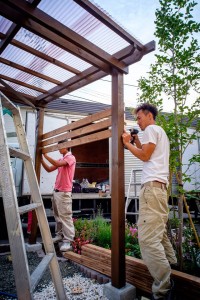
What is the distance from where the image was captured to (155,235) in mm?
2168

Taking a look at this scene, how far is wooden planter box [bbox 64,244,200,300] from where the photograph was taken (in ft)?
7.31

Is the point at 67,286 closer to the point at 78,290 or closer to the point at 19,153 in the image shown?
the point at 78,290

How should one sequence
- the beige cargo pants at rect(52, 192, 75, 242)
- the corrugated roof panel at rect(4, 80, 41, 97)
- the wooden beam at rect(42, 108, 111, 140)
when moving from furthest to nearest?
1. the beige cargo pants at rect(52, 192, 75, 242)
2. the corrugated roof panel at rect(4, 80, 41, 97)
3. the wooden beam at rect(42, 108, 111, 140)

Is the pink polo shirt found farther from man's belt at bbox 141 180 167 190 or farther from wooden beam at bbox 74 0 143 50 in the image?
wooden beam at bbox 74 0 143 50

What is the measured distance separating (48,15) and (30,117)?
509cm

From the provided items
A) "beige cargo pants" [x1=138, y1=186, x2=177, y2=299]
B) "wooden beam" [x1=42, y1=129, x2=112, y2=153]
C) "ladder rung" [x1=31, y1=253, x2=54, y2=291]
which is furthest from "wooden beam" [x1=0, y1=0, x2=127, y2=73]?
"ladder rung" [x1=31, y1=253, x2=54, y2=291]

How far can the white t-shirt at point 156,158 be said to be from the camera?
2.35 m

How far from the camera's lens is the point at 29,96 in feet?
15.1

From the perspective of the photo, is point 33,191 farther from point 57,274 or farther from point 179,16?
point 179,16

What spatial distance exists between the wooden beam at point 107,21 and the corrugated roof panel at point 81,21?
0.29 ft

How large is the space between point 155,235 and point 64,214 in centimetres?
278

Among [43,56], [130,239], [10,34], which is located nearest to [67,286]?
[130,239]

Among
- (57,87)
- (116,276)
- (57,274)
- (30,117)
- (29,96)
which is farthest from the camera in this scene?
(30,117)

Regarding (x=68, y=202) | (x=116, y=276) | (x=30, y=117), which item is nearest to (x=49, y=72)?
(x=68, y=202)
